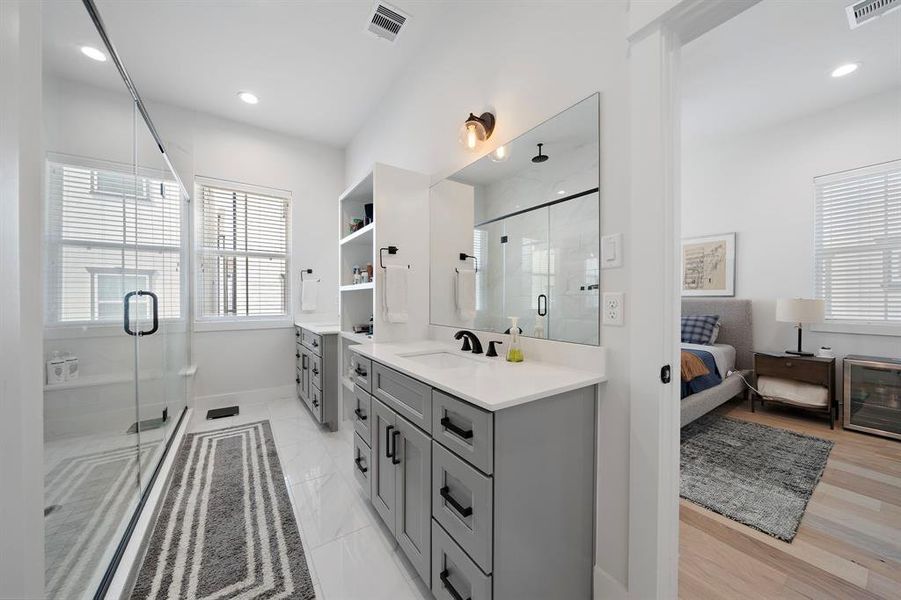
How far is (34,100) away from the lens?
73cm

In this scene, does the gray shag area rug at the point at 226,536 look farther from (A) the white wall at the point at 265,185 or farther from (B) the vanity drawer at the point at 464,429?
(A) the white wall at the point at 265,185

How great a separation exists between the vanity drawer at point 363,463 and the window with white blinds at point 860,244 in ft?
14.6

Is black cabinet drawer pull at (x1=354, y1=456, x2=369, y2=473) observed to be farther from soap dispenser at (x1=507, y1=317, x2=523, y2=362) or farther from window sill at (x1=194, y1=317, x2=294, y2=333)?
window sill at (x1=194, y1=317, x2=294, y2=333)

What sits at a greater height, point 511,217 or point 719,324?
point 511,217

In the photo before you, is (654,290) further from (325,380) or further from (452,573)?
(325,380)

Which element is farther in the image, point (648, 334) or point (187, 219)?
point (187, 219)

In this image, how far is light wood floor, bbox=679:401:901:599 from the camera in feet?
4.50

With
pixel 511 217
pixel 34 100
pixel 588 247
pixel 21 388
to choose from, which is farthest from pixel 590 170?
pixel 21 388

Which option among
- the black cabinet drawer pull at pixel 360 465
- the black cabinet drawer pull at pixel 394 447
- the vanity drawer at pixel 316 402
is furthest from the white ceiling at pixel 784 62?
the vanity drawer at pixel 316 402

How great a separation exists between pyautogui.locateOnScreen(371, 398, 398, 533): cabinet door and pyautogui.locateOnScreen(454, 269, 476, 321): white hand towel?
77 cm

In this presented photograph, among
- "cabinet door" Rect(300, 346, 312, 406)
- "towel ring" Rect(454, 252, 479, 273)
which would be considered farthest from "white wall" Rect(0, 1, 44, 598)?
"cabinet door" Rect(300, 346, 312, 406)

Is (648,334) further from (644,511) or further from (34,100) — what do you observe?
(34,100)

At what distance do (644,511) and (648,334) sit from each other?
62 centimetres

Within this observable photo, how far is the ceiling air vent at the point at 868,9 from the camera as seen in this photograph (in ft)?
6.43
